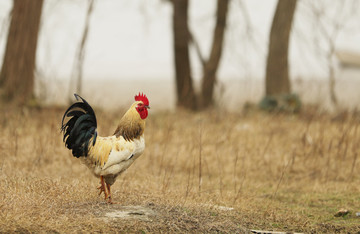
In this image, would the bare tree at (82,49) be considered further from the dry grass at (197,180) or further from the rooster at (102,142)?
the rooster at (102,142)

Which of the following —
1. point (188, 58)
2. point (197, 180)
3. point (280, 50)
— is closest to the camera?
point (197, 180)

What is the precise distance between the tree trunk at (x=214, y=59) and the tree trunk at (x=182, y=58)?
42 cm

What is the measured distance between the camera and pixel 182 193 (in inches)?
227

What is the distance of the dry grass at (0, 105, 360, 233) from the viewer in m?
4.40

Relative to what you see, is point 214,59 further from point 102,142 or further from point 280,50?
point 102,142

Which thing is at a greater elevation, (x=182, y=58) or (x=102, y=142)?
(x=182, y=58)

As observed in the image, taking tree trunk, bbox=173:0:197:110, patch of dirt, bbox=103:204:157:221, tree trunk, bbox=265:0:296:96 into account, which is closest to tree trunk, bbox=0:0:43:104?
tree trunk, bbox=173:0:197:110

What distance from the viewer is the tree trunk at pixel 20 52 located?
34.1ft

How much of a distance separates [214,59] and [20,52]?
5117 mm

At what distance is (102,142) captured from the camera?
4.61 metres

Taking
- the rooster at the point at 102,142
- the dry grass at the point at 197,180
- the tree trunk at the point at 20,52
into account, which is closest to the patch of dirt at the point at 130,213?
the dry grass at the point at 197,180

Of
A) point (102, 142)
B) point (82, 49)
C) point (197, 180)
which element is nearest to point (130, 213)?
point (102, 142)

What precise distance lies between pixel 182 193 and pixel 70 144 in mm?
1707

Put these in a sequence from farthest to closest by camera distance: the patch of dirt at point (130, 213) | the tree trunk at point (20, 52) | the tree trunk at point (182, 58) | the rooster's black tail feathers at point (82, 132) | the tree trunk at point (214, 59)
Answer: the tree trunk at point (214, 59)
the tree trunk at point (182, 58)
the tree trunk at point (20, 52)
the rooster's black tail feathers at point (82, 132)
the patch of dirt at point (130, 213)
